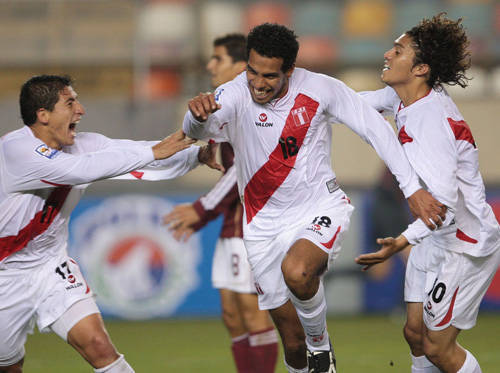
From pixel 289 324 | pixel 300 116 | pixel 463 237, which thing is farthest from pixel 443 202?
pixel 289 324

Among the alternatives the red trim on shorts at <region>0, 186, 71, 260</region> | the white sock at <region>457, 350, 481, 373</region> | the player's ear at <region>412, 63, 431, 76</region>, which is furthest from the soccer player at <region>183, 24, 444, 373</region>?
the red trim on shorts at <region>0, 186, 71, 260</region>

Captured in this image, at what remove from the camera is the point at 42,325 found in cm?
530

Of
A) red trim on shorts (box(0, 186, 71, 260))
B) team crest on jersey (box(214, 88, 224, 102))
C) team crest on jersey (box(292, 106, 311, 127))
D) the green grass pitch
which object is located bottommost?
the green grass pitch

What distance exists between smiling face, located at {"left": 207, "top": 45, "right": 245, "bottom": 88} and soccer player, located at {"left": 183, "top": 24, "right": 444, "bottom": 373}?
134 centimetres

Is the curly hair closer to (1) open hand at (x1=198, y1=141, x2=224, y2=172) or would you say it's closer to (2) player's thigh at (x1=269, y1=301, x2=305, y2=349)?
(1) open hand at (x1=198, y1=141, x2=224, y2=172)

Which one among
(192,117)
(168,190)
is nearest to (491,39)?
(168,190)

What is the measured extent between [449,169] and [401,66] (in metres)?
0.79

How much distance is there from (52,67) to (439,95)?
958 centimetres

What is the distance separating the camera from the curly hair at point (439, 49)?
5.44 m

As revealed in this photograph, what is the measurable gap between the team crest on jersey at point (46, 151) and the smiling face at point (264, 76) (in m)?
1.28

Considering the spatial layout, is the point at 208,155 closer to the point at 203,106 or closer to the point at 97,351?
the point at 203,106

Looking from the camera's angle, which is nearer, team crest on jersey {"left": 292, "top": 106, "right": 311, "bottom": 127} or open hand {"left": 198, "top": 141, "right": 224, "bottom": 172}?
team crest on jersey {"left": 292, "top": 106, "right": 311, "bottom": 127}

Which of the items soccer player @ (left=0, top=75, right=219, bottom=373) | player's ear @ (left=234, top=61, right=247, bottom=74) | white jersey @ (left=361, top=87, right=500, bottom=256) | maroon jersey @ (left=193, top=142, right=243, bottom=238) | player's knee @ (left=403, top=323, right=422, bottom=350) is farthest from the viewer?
player's ear @ (left=234, top=61, right=247, bottom=74)

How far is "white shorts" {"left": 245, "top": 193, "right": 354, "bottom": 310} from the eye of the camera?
17.6ft
